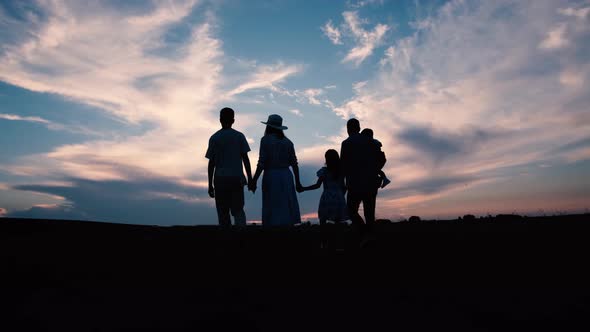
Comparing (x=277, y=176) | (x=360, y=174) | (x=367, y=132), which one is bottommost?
(x=277, y=176)

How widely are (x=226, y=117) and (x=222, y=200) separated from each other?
1.36m

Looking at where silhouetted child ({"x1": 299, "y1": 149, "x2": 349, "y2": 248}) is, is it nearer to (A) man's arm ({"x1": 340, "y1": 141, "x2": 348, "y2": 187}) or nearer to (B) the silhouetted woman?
(A) man's arm ({"x1": 340, "y1": 141, "x2": 348, "y2": 187})

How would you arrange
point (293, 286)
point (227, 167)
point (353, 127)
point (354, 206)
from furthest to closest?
point (353, 127) → point (354, 206) → point (227, 167) → point (293, 286)

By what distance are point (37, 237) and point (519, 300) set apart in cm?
953

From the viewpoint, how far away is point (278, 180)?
805 cm

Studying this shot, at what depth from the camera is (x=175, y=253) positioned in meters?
7.60

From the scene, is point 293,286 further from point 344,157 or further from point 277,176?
point 344,157

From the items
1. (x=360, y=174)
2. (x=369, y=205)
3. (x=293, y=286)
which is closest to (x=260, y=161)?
(x=360, y=174)

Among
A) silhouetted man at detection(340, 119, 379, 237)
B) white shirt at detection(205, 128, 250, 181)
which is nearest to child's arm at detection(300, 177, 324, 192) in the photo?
silhouetted man at detection(340, 119, 379, 237)

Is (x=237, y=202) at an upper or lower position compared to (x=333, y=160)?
lower

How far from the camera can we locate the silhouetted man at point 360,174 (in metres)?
8.90

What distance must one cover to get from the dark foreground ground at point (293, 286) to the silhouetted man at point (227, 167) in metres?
0.51

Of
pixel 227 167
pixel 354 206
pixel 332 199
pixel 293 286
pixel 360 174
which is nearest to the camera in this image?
pixel 293 286

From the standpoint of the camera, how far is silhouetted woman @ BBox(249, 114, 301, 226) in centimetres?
802
